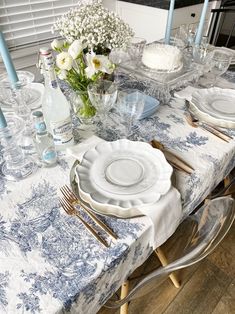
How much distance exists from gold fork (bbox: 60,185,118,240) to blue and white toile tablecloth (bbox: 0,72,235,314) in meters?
0.02

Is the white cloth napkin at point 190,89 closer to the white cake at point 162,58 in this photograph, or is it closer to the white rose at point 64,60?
the white cake at point 162,58

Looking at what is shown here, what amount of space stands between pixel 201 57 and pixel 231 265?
3.32 ft

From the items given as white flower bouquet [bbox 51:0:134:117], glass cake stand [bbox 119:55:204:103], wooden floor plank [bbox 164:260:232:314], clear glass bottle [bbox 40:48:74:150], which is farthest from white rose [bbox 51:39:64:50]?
wooden floor plank [bbox 164:260:232:314]

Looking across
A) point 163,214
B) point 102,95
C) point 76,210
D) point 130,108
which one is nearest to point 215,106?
point 130,108

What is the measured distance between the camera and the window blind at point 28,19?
63.8 inches

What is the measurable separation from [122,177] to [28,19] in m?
1.57

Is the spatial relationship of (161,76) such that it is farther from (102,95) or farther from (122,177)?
(122,177)

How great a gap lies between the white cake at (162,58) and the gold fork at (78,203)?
64 cm

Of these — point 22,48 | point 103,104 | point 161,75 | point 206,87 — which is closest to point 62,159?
point 103,104

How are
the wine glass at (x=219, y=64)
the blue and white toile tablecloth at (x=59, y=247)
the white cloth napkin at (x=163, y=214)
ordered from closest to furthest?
the blue and white toile tablecloth at (x=59, y=247)
the white cloth napkin at (x=163, y=214)
the wine glass at (x=219, y=64)

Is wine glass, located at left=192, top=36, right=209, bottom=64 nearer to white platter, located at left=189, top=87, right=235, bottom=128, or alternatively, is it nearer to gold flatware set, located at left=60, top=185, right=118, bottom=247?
white platter, located at left=189, top=87, right=235, bottom=128

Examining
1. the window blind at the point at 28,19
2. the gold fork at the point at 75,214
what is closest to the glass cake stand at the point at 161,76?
the gold fork at the point at 75,214

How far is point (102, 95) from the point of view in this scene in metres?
0.80

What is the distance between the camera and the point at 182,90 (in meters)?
1.08
